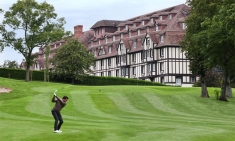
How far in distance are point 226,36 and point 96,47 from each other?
85.0 meters

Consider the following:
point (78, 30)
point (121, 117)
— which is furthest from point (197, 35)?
point (78, 30)

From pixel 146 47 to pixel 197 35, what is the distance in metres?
58.6

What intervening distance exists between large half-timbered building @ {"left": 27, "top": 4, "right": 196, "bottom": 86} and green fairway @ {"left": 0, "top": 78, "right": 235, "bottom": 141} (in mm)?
37842

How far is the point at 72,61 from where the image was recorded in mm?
109562

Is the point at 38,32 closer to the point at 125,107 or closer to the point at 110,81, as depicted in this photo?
the point at 110,81

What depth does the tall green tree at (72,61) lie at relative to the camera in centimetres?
10750

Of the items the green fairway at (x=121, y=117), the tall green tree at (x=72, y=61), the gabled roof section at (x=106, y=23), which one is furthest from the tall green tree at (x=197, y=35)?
the gabled roof section at (x=106, y=23)

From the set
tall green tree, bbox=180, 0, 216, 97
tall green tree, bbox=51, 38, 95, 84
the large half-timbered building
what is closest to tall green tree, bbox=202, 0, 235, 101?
tall green tree, bbox=180, 0, 216, 97

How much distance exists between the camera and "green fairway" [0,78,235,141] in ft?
89.7

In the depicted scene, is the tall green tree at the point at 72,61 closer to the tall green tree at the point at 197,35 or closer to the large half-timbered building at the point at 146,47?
the large half-timbered building at the point at 146,47

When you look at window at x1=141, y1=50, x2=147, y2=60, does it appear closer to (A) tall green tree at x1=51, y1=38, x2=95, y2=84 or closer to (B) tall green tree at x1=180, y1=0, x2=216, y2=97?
(A) tall green tree at x1=51, y1=38, x2=95, y2=84

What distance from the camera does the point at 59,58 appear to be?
367 ft

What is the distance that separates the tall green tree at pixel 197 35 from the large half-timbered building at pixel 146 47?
37113 millimetres

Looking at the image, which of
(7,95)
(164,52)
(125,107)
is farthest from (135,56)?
(125,107)
